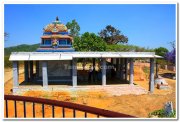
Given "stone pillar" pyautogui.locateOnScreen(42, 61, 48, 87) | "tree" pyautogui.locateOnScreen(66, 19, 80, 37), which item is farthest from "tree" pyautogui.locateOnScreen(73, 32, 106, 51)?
"stone pillar" pyautogui.locateOnScreen(42, 61, 48, 87)

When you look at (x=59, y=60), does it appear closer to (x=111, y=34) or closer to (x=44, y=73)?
(x=44, y=73)

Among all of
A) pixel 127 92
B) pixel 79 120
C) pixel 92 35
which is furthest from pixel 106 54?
pixel 92 35

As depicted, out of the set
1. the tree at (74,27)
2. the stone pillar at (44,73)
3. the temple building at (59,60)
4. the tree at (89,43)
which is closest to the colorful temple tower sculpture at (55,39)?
the temple building at (59,60)

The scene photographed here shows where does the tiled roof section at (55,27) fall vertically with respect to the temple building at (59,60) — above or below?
above

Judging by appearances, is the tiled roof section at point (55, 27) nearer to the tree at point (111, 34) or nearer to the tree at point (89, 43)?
the tree at point (89, 43)

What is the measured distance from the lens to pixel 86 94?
1080 centimetres

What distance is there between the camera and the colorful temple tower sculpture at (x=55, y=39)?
510 inches

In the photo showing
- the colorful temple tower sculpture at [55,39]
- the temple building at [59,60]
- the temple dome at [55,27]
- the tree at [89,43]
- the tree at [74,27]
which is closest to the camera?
the temple building at [59,60]

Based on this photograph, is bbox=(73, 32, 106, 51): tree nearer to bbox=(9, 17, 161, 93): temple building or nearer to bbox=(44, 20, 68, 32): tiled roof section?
bbox=(9, 17, 161, 93): temple building

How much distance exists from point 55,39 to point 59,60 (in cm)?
165

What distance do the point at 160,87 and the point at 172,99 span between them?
2.17 metres

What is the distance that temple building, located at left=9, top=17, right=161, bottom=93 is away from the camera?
11.1 metres

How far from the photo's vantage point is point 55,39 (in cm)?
1316
